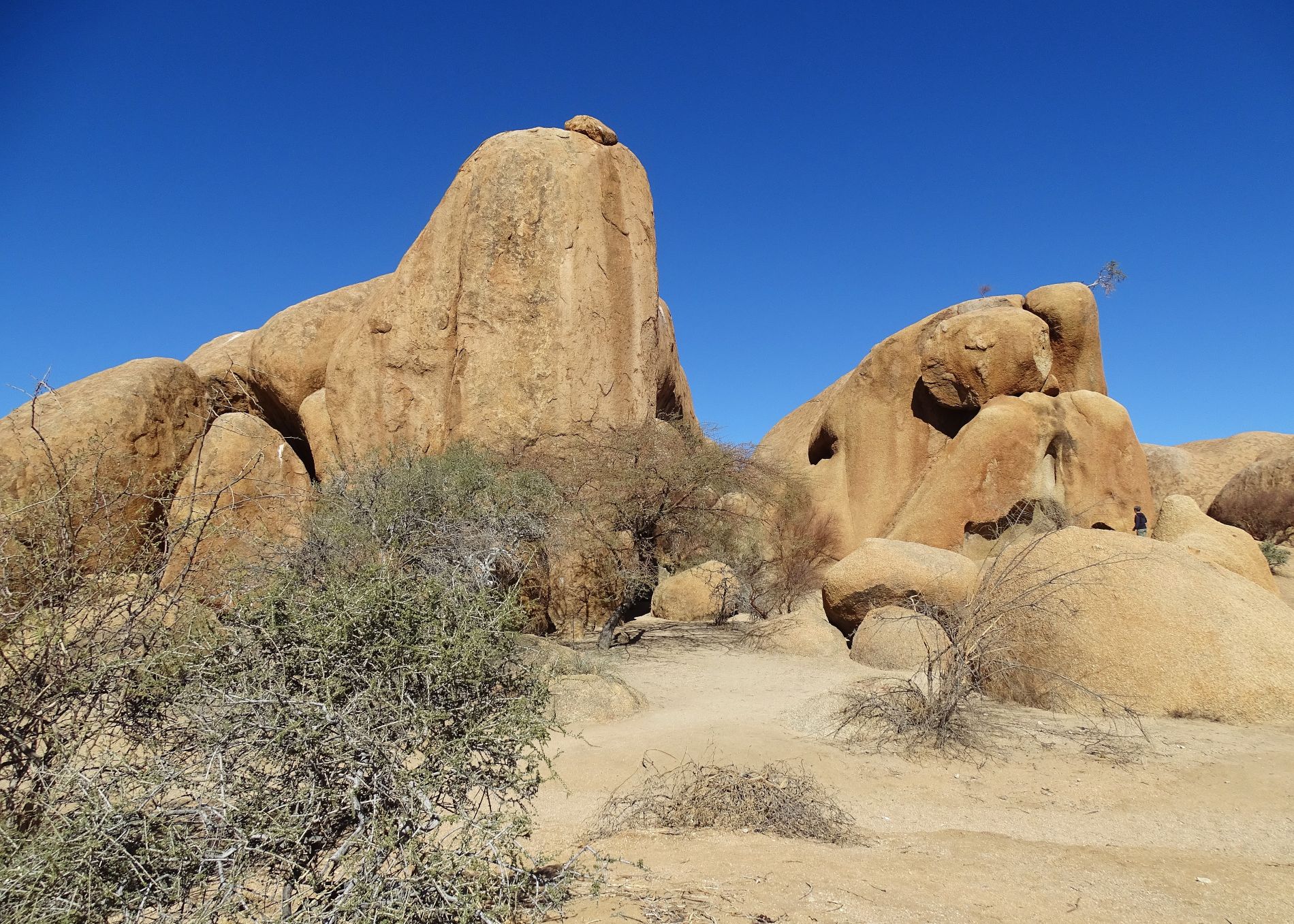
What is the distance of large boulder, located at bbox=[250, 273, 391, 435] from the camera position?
15.2m

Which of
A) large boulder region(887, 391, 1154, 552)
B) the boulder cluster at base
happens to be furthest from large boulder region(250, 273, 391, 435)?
large boulder region(887, 391, 1154, 552)

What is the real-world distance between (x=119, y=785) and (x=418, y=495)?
7.63 metres

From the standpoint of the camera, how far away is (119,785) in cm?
257

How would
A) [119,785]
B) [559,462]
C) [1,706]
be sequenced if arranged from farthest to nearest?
[559,462], [1,706], [119,785]

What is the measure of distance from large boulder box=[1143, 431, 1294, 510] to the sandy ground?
63.9ft

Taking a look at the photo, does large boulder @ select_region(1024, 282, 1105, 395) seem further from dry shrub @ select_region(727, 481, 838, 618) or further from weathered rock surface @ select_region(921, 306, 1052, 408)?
dry shrub @ select_region(727, 481, 838, 618)

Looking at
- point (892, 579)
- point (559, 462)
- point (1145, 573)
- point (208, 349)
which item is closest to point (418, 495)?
point (559, 462)

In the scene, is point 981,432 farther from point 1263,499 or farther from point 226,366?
point 226,366

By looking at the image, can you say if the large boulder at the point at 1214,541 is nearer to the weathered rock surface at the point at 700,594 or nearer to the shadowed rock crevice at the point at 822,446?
the weathered rock surface at the point at 700,594

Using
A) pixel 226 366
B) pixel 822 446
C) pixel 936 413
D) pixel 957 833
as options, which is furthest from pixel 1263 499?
pixel 226 366

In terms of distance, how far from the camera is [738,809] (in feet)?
14.1

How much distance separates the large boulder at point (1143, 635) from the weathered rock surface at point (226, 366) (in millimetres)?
12706

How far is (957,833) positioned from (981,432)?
11432 millimetres

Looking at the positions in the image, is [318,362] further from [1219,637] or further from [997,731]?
[1219,637]
